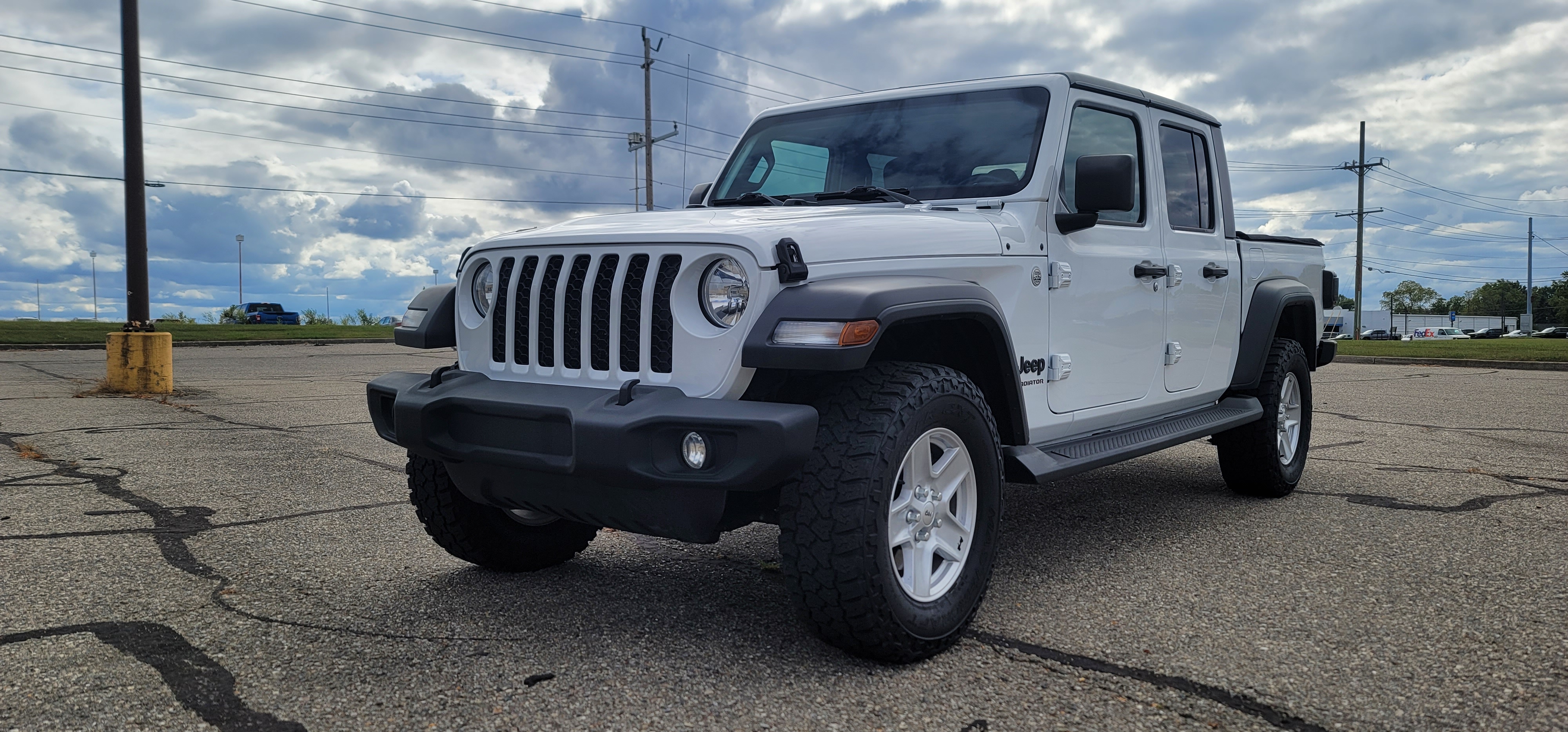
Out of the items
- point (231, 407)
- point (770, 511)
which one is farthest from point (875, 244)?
point (231, 407)

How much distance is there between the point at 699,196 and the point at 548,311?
1816 mm

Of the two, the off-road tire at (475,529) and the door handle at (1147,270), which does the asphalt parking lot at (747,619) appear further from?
the door handle at (1147,270)

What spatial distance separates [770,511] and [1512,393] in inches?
524

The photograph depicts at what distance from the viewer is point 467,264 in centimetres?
363

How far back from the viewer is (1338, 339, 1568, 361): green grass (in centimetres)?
2092

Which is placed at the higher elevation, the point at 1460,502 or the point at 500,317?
the point at 500,317

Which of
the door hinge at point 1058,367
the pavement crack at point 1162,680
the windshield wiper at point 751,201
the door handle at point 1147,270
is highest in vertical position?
the windshield wiper at point 751,201

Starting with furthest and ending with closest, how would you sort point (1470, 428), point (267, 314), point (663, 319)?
point (267, 314) → point (1470, 428) → point (663, 319)

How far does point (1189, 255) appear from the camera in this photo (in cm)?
506

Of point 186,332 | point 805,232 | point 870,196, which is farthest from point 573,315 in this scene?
point 186,332

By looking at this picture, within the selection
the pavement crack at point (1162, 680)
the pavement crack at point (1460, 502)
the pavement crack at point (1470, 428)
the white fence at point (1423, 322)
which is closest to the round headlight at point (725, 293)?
the pavement crack at point (1162, 680)

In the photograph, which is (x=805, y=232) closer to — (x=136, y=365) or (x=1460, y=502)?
(x=1460, y=502)

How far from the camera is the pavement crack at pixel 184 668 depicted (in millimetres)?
2660

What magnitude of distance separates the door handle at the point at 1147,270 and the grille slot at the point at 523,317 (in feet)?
8.45
